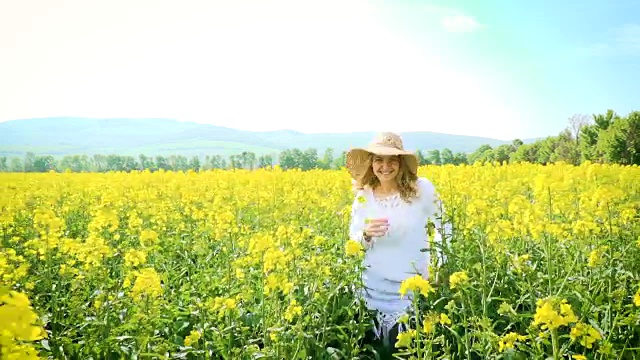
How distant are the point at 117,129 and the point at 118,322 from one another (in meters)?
175

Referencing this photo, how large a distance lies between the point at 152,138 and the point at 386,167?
160900mm

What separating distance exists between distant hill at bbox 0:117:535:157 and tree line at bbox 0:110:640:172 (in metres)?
37.6

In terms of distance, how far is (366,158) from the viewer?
3580 millimetres

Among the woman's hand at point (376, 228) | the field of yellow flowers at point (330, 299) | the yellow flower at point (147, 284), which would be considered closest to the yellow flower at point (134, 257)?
the field of yellow flowers at point (330, 299)

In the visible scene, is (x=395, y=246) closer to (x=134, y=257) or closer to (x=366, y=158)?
(x=366, y=158)

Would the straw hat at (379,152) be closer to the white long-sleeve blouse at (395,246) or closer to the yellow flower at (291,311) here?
the white long-sleeve blouse at (395,246)

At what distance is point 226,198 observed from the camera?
23.9 feet

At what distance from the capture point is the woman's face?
3.44m

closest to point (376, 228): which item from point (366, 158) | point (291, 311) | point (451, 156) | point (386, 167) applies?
point (386, 167)

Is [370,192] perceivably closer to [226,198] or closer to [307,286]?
[307,286]

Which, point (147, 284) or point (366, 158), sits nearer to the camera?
point (147, 284)

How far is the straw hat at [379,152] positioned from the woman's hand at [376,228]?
0.44 m

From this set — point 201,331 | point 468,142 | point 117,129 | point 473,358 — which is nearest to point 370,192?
point 473,358

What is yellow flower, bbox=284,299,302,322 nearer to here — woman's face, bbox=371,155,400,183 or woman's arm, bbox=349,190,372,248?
woman's arm, bbox=349,190,372,248
